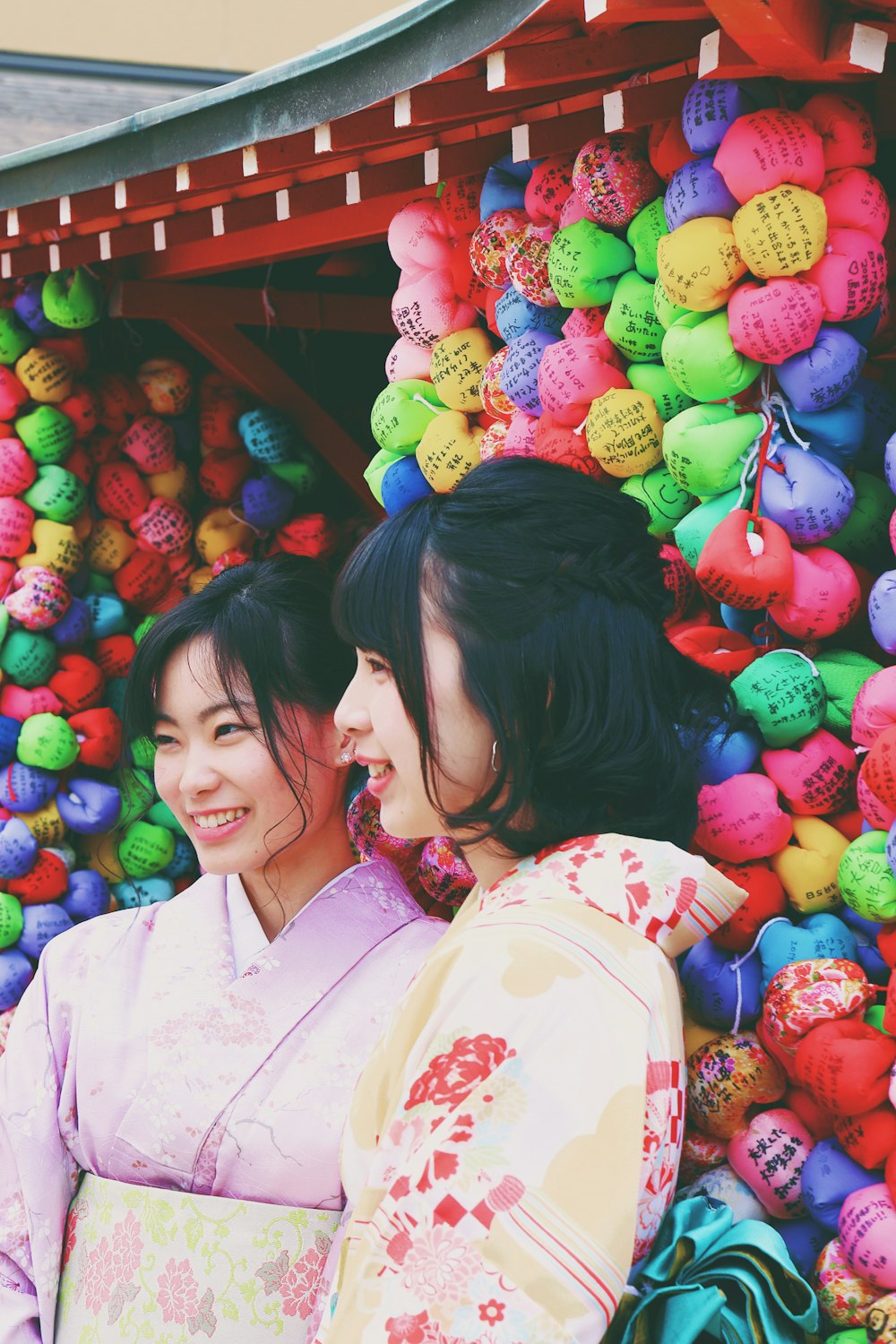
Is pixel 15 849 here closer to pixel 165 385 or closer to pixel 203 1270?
pixel 165 385

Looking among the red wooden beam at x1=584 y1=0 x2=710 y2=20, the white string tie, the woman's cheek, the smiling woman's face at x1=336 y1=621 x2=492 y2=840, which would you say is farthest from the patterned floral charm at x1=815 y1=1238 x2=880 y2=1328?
the red wooden beam at x1=584 y1=0 x2=710 y2=20

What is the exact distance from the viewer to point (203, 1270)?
5.39 ft

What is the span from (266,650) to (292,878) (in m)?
0.34

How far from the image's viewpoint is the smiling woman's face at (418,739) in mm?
1358

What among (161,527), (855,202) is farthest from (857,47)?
(161,527)

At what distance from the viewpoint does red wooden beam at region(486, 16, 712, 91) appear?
5.06 feet

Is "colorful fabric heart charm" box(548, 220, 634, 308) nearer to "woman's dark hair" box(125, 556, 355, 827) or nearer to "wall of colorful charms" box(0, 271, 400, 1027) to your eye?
"woman's dark hair" box(125, 556, 355, 827)

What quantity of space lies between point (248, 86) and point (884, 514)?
3.48 ft

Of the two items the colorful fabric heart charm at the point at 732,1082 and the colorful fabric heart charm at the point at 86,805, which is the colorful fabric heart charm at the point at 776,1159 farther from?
the colorful fabric heart charm at the point at 86,805

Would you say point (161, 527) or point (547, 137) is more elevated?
point (547, 137)

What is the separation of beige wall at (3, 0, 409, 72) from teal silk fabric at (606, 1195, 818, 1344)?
18.0 feet

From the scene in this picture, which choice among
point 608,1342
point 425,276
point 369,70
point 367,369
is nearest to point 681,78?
point 369,70

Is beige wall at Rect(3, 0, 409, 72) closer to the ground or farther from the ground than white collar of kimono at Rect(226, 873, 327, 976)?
farther from the ground

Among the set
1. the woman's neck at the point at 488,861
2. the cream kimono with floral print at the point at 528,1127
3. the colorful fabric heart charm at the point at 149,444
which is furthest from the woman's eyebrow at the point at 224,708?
the colorful fabric heart charm at the point at 149,444
